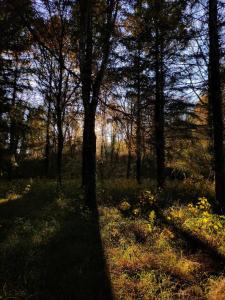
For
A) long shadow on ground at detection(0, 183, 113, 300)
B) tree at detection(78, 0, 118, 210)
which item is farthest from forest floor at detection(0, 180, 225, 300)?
tree at detection(78, 0, 118, 210)

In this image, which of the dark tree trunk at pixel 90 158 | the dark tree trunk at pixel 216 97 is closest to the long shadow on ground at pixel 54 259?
the dark tree trunk at pixel 90 158

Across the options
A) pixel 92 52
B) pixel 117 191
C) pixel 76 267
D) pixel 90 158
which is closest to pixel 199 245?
Answer: pixel 76 267

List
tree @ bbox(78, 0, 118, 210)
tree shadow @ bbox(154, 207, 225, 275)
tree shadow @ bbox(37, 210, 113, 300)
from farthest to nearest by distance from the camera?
tree @ bbox(78, 0, 118, 210)
tree shadow @ bbox(154, 207, 225, 275)
tree shadow @ bbox(37, 210, 113, 300)

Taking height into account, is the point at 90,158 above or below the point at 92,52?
below

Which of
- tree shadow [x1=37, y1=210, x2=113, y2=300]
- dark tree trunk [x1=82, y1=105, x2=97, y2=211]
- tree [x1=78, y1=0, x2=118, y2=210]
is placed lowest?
tree shadow [x1=37, y1=210, x2=113, y2=300]

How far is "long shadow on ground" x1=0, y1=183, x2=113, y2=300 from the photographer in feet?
18.0

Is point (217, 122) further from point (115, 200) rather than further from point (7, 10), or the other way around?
point (7, 10)

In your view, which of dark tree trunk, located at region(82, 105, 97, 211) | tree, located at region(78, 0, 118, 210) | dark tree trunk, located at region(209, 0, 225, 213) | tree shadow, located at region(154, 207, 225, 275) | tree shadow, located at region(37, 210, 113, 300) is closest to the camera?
tree shadow, located at region(37, 210, 113, 300)

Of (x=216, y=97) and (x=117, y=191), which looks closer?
(x=216, y=97)

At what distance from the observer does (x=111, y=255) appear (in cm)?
695

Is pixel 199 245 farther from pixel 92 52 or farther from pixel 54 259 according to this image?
pixel 92 52

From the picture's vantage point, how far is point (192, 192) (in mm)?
15094

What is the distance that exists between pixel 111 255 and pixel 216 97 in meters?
6.52

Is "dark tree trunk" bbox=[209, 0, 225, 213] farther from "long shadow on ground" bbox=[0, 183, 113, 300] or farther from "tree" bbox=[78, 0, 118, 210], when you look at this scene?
"long shadow on ground" bbox=[0, 183, 113, 300]
